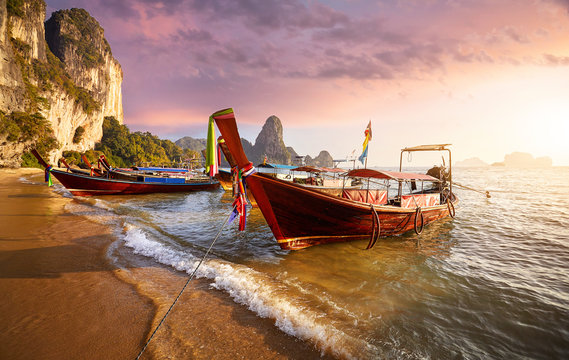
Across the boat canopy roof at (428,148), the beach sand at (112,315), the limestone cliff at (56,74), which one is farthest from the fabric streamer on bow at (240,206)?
the limestone cliff at (56,74)

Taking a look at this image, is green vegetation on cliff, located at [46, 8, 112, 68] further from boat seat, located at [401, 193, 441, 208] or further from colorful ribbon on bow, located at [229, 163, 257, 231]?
boat seat, located at [401, 193, 441, 208]

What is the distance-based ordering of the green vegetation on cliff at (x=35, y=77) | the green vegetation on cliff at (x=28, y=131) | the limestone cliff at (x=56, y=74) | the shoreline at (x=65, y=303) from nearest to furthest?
the shoreline at (x=65, y=303)
the green vegetation on cliff at (x=28, y=131)
the limestone cliff at (x=56, y=74)
the green vegetation on cliff at (x=35, y=77)

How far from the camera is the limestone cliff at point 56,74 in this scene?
31.8 metres

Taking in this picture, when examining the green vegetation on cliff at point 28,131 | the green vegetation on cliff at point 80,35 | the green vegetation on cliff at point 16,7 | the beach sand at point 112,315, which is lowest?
the beach sand at point 112,315

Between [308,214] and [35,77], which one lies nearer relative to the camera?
[308,214]

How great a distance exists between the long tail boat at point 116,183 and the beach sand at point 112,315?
44.2 feet

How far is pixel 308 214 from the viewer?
21.9ft

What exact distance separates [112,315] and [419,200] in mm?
11422

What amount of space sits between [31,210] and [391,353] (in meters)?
16.3

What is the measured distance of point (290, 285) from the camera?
502 cm

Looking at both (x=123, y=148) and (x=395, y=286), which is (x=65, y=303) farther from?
(x=123, y=148)

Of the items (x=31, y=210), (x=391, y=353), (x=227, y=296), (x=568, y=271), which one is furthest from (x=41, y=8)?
(x=568, y=271)

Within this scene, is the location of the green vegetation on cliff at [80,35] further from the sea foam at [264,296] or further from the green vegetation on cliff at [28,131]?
the sea foam at [264,296]

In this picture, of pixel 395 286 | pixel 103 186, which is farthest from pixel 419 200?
pixel 103 186
